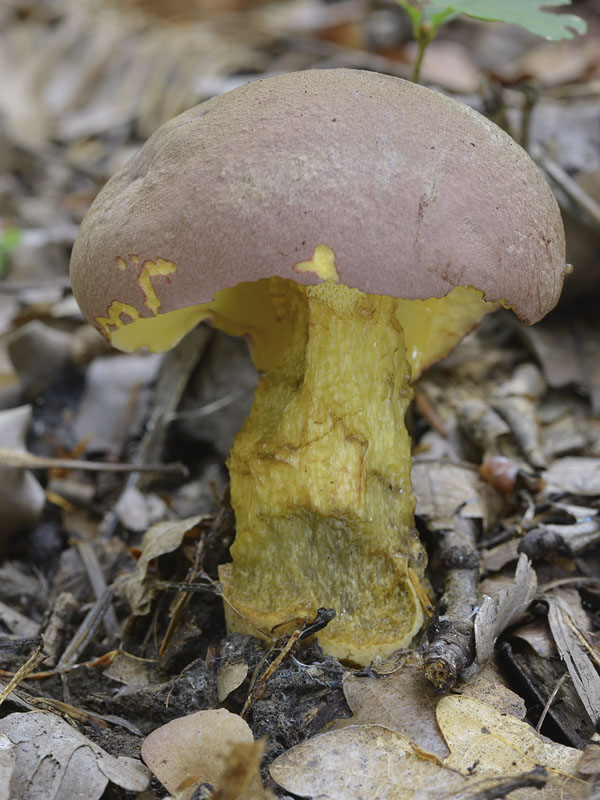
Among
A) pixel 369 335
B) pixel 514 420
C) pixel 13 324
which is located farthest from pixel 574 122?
pixel 13 324

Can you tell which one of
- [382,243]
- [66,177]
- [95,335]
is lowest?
[66,177]

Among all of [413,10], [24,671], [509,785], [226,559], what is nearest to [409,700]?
[509,785]

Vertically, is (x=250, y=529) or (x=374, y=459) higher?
(x=374, y=459)

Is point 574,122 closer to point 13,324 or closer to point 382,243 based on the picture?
point 382,243

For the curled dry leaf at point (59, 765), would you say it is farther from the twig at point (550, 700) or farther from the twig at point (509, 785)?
the twig at point (550, 700)

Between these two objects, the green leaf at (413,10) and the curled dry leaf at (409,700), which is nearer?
the curled dry leaf at (409,700)

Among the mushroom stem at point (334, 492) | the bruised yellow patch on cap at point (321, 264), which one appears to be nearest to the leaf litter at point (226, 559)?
the mushroom stem at point (334, 492)
